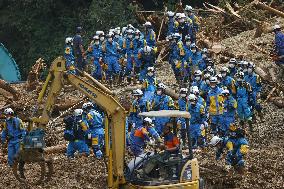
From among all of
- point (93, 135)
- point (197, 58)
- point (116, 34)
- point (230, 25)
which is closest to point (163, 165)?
point (93, 135)

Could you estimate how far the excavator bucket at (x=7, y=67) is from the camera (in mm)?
32056

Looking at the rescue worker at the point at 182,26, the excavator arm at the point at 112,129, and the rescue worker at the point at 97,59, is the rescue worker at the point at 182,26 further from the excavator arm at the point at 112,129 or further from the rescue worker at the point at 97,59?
the excavator arm at the point at 112,129

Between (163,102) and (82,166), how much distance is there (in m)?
3.08

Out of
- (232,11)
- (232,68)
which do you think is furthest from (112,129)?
(232,11)

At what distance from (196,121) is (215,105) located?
1.15m

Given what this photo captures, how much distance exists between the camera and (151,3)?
125ft

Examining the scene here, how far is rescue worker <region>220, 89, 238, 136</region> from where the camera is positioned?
1964 centimetres

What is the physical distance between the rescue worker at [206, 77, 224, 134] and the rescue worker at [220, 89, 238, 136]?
0.39 ft

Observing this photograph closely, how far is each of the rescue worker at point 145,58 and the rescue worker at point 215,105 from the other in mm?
4436

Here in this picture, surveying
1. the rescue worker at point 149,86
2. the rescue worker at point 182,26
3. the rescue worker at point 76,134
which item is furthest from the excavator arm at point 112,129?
the rescue worker at point 182,26

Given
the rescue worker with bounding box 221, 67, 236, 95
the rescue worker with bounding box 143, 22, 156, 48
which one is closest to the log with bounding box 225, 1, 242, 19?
the rescue worker with bounding box 143, 22, 156, 48

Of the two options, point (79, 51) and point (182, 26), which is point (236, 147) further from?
point (79, 51)

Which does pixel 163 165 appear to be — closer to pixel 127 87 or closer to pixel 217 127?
pixel 217 127

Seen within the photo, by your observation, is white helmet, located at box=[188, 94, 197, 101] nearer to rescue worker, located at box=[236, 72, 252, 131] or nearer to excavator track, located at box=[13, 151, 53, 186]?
rescue worker, located at box=[236, 72, 252, 131]
